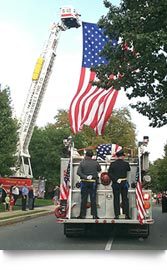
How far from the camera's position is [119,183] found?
11023 millimetres

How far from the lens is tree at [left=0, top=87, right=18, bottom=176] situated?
3238cm

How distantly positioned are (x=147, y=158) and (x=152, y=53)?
384cm

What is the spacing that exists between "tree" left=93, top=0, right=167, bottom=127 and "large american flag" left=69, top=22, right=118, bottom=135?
2.05 ft

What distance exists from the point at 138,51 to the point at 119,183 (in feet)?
15.2

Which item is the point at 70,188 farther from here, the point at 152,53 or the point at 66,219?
the point at 152,53

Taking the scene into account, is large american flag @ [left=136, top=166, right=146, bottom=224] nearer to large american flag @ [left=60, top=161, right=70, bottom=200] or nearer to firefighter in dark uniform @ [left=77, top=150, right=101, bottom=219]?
firefighter in dark uniform @ [left=77, top=150, right=101, bottom=219]

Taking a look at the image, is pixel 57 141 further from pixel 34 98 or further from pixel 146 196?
pixel 146 196

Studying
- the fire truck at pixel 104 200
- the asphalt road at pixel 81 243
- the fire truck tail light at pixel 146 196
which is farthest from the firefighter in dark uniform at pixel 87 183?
the fire truck tail light at pixel 146 196

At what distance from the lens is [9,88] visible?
3728 centimetres

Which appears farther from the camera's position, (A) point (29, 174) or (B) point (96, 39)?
(A) point (29, 174)

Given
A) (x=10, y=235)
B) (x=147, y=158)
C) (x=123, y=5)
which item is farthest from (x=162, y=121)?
(x=10, y=235)

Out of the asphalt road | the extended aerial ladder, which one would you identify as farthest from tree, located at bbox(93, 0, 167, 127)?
the extended aerial ladder

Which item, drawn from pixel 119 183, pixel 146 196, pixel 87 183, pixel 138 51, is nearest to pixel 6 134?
pixel 138 51

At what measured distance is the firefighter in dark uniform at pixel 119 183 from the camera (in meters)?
11.0
